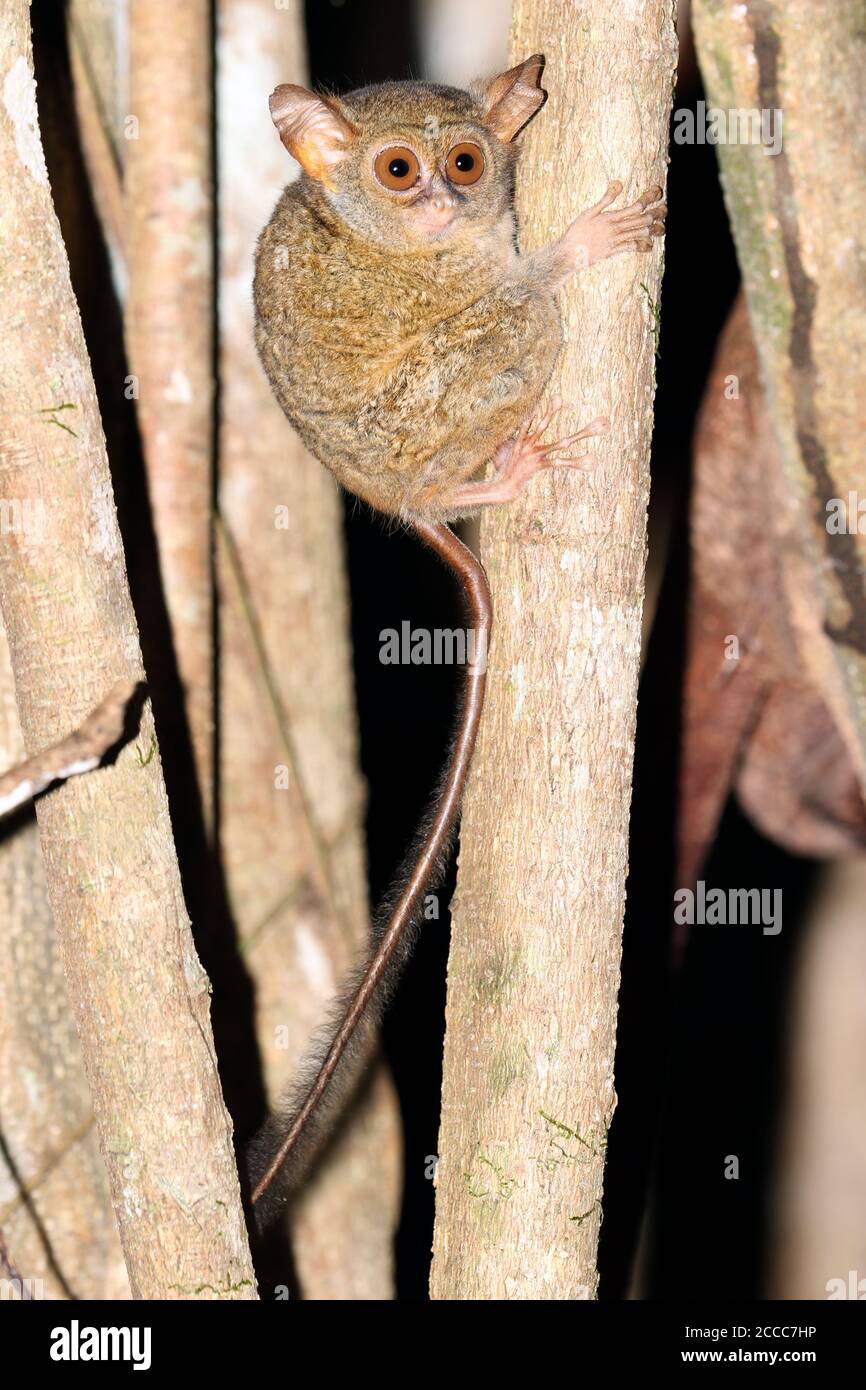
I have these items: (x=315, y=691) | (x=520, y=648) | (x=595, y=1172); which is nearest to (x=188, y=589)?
(x=315, y=691)

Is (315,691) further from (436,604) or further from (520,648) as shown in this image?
(436,604)

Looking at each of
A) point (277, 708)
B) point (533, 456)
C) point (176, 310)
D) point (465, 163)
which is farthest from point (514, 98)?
point (277, 708)

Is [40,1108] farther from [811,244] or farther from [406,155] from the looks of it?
[811,244]

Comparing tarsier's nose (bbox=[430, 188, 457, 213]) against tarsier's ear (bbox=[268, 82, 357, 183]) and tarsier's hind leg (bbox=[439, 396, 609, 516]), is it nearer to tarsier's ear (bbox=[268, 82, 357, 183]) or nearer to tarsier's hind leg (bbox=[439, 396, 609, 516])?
tarsier's ear (bbox=[268, 82, 357, 183])

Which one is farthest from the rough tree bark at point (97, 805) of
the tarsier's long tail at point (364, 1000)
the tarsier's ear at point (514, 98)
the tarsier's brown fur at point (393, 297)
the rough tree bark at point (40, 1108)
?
the rough tree bark at point (40, 1108)

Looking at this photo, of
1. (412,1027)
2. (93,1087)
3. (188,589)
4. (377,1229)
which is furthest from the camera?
(412,1027)
